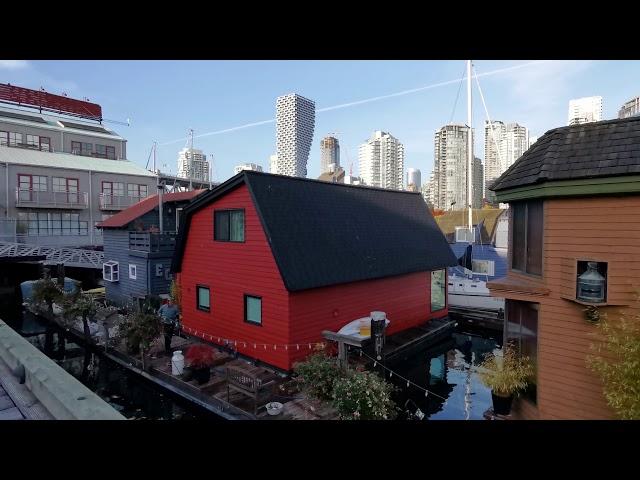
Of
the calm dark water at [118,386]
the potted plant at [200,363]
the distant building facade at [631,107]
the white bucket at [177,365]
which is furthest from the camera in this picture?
the white bucket at [177,365]

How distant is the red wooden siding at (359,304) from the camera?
39.9 ft

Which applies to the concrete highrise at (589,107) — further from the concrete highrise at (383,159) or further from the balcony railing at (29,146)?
the concrete highrise at (383,159)

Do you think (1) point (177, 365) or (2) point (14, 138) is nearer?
(1) point (177, 365)

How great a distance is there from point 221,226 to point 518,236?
32.7 feet

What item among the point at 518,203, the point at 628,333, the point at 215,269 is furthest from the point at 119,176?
the point at 628,333

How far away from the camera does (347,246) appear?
46.7 ft

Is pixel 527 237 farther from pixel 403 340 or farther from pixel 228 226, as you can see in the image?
pixel 228 226

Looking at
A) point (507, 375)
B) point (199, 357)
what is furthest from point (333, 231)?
point (507, 375)

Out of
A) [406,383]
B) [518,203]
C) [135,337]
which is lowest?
[406,383]

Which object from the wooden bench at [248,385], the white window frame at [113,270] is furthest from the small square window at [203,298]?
the white window frame at [113,270]

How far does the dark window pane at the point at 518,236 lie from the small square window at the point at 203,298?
427 inches

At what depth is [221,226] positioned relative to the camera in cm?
1441
